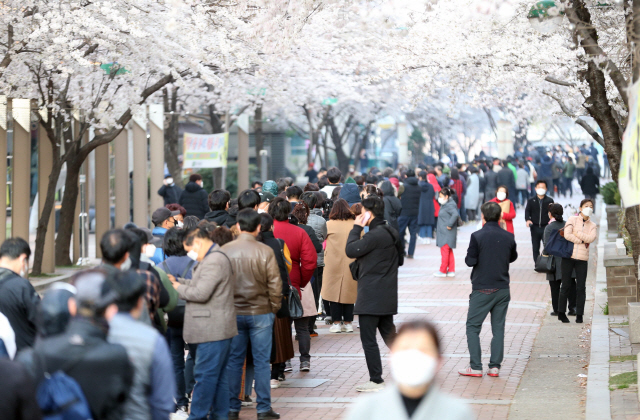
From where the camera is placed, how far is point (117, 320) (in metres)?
4.10

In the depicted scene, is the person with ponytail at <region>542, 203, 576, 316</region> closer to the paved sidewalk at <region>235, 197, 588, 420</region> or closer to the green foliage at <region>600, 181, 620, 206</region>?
the paved sidewalk at <region>235, 197, 588, 420</region>

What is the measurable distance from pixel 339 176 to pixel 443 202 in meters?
2.97

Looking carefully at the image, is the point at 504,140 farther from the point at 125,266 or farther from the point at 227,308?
the point at 125,266

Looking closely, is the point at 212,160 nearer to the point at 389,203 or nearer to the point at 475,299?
the point at 389,203

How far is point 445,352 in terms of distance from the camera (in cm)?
1029

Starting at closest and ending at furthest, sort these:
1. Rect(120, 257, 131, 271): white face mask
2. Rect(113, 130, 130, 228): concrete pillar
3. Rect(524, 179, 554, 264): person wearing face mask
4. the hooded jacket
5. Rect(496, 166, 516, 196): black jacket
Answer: Rect(120, 257, 131, 271): white face mask
the hooded jacket
Rect(524, 179, 554, 264): person wearing face mask
Rect(113, 130, 130, 228): concrete pillar
Rect(496, 166, 516, 196): black jacket

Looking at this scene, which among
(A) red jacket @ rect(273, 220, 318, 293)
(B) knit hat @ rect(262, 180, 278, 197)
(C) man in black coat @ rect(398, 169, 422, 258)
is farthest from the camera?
(C) man in black coat @ rect(398, 169, 422, 258)

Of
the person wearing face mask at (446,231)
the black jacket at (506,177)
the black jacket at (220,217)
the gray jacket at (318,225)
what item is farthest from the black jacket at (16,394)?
the black jacket at (506,177)

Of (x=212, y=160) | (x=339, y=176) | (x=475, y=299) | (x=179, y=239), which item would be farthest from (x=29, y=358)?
(x=212, y=160)

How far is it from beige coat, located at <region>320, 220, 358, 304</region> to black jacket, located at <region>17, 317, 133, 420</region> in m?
6.90

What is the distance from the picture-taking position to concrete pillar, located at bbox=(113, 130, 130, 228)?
69.7ft

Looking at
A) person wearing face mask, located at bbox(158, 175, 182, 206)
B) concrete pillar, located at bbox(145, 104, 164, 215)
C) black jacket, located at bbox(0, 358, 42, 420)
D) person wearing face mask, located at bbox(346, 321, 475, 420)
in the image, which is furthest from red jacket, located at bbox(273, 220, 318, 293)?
concrete pillar, located at bbox(145, 104, 164, 215)

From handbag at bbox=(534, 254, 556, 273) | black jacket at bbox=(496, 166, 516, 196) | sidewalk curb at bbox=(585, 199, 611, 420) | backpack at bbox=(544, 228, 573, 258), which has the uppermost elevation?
black jacket at bbox=(496, 166, 516, 196)

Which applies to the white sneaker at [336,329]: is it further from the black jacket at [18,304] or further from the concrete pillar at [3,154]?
the concrete pillar at [3,154]
